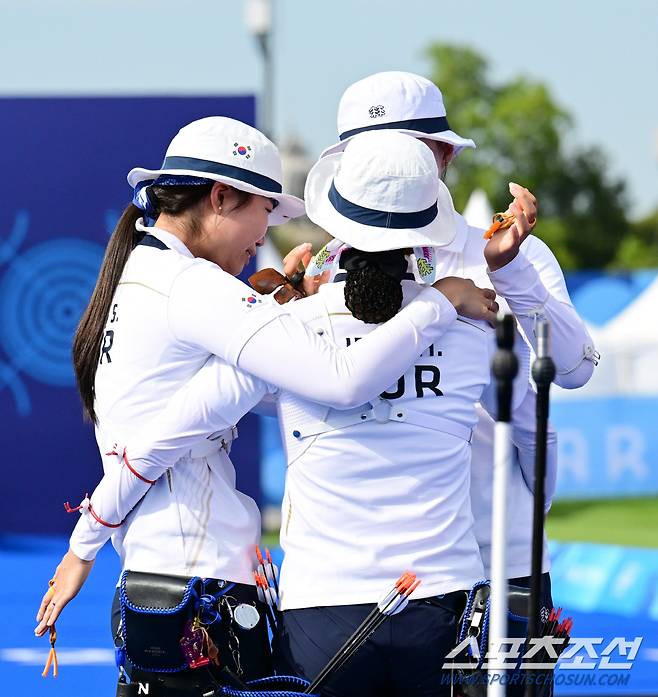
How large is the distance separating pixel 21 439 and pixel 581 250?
116ft

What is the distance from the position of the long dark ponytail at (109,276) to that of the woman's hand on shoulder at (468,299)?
0.50 m

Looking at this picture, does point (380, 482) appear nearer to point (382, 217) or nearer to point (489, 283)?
point (382, 217)

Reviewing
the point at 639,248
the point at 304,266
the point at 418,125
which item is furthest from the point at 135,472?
the point at 639,248

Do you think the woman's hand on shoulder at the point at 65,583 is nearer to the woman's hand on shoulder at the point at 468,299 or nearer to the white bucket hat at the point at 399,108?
the woman's hand on shoulder at the point at 468,299

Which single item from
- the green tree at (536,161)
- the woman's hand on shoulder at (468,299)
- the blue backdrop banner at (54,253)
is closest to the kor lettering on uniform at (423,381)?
the woman's hand on shoulder at (468,299)

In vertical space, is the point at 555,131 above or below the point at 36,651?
above

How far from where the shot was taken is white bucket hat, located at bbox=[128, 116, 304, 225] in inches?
96.7

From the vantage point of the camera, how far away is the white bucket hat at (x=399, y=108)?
2787 millimetres

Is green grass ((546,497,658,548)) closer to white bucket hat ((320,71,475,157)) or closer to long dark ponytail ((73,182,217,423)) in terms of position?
white bucket hat ((320,71,475,157))

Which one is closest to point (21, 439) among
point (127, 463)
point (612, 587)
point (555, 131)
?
point (612, 587)

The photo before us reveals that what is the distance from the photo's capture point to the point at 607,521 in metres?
10.5

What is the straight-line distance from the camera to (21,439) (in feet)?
27.8

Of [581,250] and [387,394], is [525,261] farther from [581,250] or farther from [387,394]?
[581,250]

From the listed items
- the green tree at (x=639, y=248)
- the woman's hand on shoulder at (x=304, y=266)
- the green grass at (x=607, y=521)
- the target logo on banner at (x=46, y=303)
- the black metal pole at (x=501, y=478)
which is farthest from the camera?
the green tree at (x=639, y=248)
